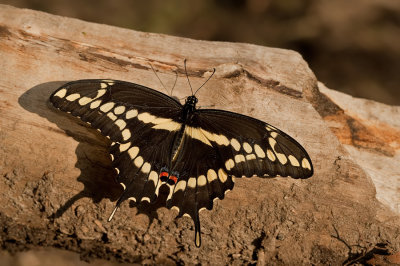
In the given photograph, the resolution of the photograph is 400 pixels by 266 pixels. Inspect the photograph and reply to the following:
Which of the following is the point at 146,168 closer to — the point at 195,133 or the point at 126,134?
the point at 126,134

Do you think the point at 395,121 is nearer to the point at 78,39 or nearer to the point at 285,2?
the point at 78,39

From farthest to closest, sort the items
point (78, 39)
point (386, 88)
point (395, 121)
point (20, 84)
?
point (386, 88) → point (395, 121) → point (78, 39) → point (20, 84)

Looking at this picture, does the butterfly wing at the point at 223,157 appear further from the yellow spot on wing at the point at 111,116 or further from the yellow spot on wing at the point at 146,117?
the yellow spot on wing at the point at 111,116

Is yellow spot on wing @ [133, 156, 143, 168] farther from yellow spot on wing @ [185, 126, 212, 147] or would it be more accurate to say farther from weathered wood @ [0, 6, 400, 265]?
yellow spot on wing @ [185, 126, 212, 147]

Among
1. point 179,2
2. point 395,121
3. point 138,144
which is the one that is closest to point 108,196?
point 138,144

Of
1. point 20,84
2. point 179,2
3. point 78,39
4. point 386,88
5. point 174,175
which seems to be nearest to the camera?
point 174,175

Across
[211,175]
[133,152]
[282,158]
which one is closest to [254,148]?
[282,158]

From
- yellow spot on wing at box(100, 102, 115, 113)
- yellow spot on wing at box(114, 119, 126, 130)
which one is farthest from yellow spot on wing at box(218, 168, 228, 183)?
yellow spot on wing at box(100, 102, 115, 113)
